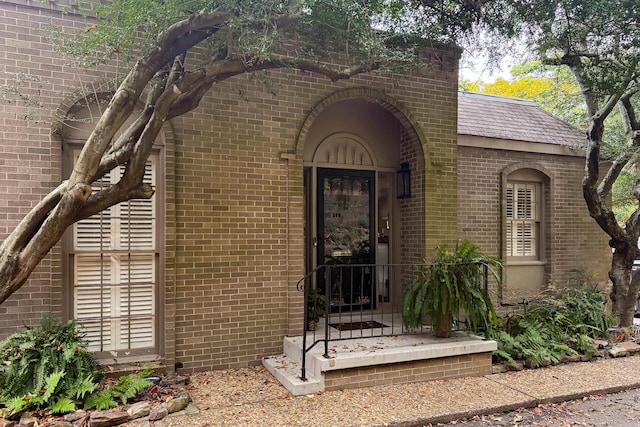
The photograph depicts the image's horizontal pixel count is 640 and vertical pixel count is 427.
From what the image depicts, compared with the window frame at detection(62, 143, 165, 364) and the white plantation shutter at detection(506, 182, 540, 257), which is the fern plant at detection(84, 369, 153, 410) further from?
the white plantation shutter at detection(506, 182, 540, 257)

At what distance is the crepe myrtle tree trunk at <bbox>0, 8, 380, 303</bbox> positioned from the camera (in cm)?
349

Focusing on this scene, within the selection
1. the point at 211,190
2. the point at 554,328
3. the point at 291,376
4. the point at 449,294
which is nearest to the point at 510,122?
the point at 554,328

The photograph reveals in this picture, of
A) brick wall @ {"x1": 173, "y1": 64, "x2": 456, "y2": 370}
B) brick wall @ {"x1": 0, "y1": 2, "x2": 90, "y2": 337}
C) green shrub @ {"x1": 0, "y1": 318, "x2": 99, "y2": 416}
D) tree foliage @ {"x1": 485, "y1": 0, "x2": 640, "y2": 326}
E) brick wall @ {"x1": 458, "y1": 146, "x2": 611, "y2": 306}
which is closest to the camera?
green shrub @ {"x1": 0, "y1": 318, "x2": 99, "y2": 416}

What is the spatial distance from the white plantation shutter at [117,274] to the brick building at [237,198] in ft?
0.05

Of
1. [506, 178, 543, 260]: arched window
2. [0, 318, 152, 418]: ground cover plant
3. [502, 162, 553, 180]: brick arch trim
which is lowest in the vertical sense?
[0, 318, 152, 418]: ground cover plant

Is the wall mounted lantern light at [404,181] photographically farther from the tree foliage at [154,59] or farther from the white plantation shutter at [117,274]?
the white plantation shutter at [117,274]

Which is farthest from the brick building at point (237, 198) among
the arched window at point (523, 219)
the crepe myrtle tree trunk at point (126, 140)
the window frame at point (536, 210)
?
the crepe myrtle tree trunk at point (126, 140)

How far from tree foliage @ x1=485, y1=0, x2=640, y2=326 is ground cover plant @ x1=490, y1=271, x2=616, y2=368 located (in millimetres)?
889

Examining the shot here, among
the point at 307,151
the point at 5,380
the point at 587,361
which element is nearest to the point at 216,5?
the point at 307,151

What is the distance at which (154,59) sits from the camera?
379 centimetres

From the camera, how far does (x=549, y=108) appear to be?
13016 millimetres

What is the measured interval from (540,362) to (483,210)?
2.66 meters

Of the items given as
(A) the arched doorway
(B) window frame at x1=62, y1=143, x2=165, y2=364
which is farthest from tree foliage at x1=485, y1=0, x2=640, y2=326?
(B) window frame at x1=62, y1=143, x2=165, y2=364

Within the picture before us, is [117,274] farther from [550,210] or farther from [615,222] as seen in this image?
[615,222]
